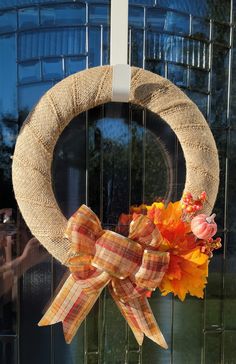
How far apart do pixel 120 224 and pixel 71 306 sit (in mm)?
264

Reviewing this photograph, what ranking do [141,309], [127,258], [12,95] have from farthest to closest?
[12,95] → [141,309] → [127,258]

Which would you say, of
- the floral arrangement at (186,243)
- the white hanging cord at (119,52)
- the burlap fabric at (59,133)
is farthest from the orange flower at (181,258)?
the white hanging cord at (119,52)

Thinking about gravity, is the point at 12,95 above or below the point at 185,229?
above

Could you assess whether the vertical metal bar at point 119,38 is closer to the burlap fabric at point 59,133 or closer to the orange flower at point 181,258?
the burlap fabric at point 59,133

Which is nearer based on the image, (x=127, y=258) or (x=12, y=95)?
(x=127, y=258)

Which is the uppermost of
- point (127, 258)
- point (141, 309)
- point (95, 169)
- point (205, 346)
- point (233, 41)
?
point (233, 41)

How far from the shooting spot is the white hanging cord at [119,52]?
1144 mm

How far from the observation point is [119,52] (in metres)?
1.16

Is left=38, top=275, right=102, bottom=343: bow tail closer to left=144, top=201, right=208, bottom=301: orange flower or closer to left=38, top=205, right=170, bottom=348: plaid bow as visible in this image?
left=38, top=205, right=170, bottom=348: plaid bow

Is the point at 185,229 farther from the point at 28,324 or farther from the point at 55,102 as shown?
the point at 28,324

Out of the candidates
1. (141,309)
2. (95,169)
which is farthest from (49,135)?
(141,309)

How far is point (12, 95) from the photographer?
1286mm

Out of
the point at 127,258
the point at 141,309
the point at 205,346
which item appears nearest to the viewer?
the point at 127,258

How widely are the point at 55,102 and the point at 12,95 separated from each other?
8.3 inches
